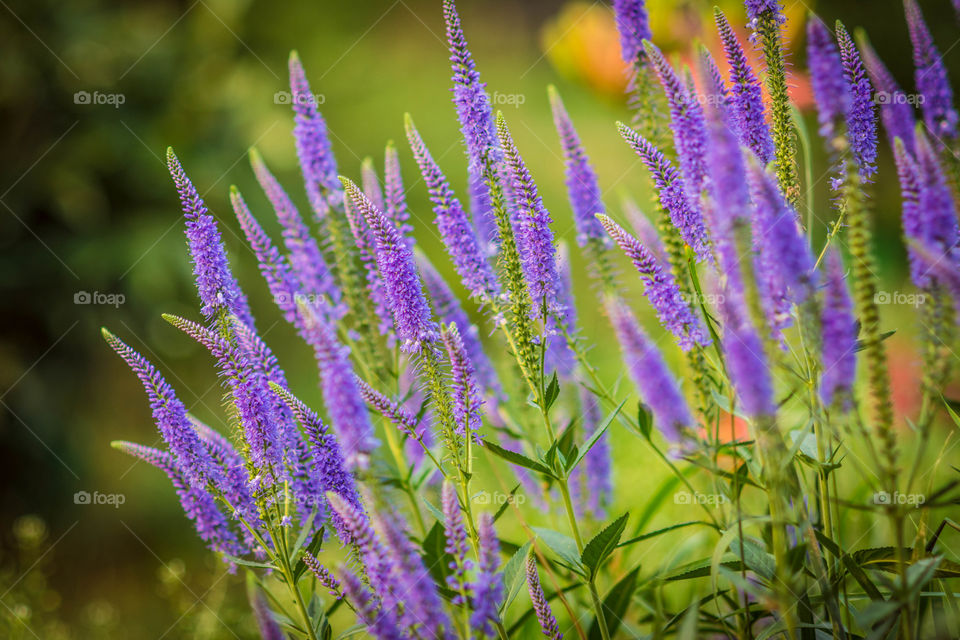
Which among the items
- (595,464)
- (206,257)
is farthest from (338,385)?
(595,464)

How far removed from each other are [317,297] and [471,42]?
9.57m

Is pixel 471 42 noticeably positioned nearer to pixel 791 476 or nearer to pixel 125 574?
pixel 125 574

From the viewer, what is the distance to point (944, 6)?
596 centimetres

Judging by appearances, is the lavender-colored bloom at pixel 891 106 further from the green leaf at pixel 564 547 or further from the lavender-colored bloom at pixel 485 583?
the lavender-colored bloom at pixel 485 583

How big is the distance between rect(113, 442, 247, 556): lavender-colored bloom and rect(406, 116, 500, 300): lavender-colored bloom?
3.25 ft

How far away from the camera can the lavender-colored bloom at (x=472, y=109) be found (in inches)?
76.8

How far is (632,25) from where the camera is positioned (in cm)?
228

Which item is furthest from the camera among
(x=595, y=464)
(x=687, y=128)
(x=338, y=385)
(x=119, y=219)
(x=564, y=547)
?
(x=119, y=219)

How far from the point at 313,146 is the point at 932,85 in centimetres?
208

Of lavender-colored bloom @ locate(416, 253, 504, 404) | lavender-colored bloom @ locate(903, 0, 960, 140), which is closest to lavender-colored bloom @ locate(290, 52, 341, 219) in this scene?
lavender-colored bloom @ locate(416, 253, 504, 404)

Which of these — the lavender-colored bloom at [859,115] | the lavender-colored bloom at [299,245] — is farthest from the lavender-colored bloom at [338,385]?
the lavender-colored bloom at [859,115]

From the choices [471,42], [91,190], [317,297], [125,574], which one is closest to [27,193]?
[91,190]

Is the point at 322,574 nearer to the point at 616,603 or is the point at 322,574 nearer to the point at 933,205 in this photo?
the point at 616,603

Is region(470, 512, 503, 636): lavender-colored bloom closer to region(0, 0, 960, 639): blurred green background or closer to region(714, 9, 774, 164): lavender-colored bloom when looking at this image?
region(714, 9, 774, 164): lavender-colored bloom
